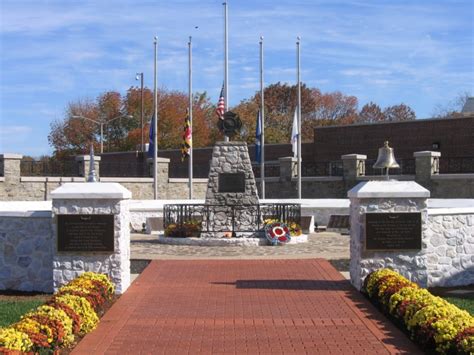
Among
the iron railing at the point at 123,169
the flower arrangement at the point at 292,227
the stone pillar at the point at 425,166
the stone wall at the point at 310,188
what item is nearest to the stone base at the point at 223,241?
the flower arrangement at the point at 292,227

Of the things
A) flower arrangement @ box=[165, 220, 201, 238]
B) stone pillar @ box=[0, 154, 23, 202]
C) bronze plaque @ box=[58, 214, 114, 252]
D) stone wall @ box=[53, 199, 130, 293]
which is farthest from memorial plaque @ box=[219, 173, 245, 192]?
stone pillar @ box=[0, 154, 23, 202]

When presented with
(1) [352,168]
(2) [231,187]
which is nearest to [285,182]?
(1) [352,168]

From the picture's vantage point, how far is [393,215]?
13.0 m

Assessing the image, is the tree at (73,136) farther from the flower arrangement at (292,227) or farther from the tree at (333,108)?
the flower arrangement at (292,227)

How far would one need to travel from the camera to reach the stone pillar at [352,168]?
134ft

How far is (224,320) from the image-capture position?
34.1ft

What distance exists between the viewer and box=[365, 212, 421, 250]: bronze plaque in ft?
42.7

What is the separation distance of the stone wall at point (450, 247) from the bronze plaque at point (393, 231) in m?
0.99

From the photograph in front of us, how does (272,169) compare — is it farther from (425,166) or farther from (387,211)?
(387,211)

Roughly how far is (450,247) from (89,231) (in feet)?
21.7

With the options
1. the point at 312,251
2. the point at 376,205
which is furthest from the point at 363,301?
the point at 312,251

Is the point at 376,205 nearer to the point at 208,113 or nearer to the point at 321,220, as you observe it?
the point at 321,220

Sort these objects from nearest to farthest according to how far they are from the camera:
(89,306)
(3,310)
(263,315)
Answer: (89,306)
(263,315)
(3,310)

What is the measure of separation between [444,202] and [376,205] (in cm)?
1356
